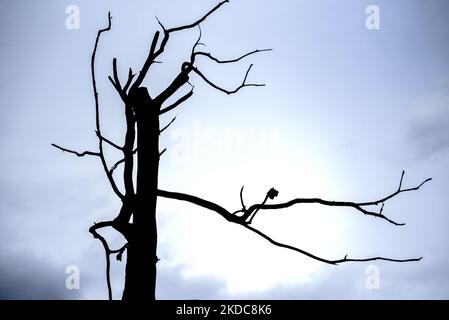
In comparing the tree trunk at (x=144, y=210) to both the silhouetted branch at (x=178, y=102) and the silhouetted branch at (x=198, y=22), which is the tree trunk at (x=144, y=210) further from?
the silhouetted branch at (x=198, y=22)

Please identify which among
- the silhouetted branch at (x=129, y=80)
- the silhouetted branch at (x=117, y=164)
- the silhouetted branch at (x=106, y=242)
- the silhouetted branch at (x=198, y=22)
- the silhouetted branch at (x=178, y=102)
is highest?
the silhouetted branch at (x=198, y=22)

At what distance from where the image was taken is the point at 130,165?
3.64 metres

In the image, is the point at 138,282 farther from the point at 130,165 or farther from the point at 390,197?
the point at 390,197

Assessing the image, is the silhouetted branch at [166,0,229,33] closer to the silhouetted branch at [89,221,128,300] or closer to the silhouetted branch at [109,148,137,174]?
the silhouetted branch at [109,148,137,174]

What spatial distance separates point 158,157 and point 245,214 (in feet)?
2.98

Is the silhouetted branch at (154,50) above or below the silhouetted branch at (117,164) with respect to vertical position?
above

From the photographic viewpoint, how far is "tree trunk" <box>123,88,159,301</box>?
10.5 ft

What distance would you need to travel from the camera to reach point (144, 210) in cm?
339

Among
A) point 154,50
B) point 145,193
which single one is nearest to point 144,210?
point 145,193

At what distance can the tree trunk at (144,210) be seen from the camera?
3.21 metres

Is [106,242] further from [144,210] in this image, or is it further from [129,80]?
[129,80]

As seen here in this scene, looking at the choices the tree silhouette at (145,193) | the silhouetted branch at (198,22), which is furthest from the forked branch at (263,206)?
the silhouetted branch at (198,22)
